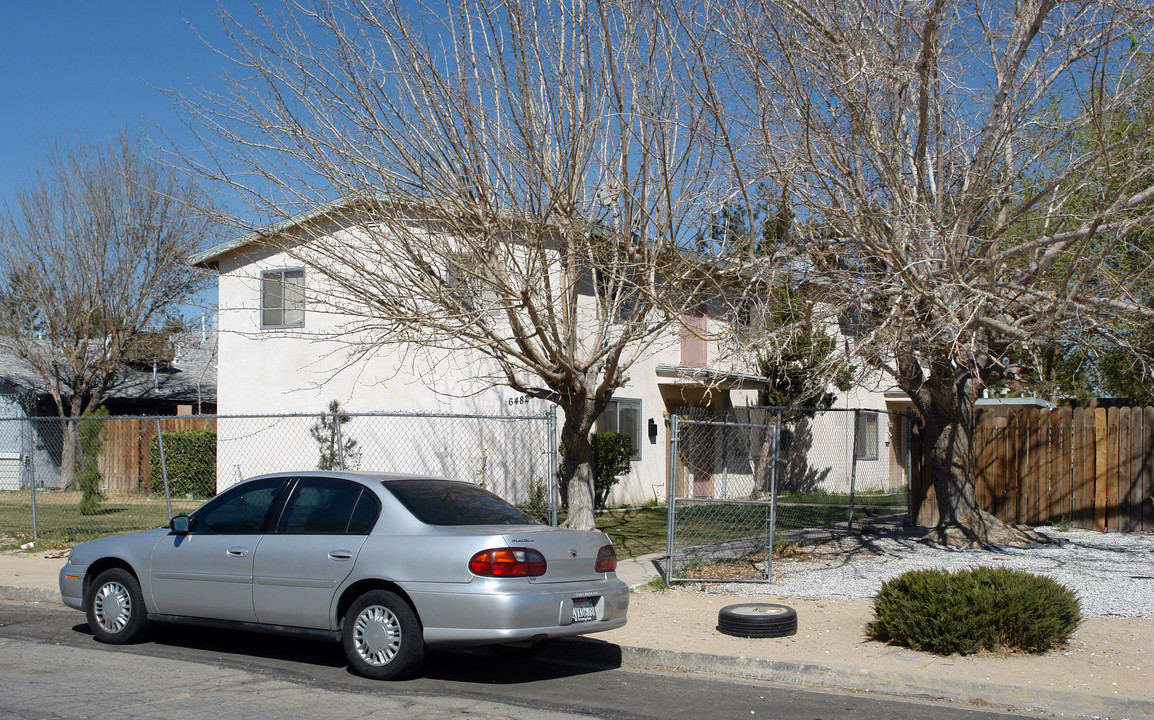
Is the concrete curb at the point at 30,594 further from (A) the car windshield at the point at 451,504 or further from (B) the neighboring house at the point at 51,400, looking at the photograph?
(B) the neighboring house at the point at 51,400

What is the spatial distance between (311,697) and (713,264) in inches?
245

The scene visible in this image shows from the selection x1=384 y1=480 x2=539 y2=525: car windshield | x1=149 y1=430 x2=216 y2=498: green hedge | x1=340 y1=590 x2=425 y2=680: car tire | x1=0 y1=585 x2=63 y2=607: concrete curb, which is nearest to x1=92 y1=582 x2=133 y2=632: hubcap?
x1=340 y1=590 x2=425 y2=680: car tire

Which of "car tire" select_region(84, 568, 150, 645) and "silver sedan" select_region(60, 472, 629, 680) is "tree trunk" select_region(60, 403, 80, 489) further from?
"silver sedan" select_region(60, 472, 629, 680)

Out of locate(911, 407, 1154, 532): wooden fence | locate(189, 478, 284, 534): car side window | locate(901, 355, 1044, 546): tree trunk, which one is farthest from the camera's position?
locate(911, 407, 1154, 532): wooden fence

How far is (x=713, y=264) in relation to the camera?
10.5m

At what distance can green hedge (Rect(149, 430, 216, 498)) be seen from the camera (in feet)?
70.1

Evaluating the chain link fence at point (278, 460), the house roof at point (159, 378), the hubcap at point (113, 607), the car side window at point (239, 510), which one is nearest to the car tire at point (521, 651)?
the car side window at point (239, 510)

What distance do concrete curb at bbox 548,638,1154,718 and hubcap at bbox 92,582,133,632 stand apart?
11.2 ft

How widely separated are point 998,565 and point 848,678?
4.96m

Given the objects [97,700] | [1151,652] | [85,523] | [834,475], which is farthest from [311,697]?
[834,475]

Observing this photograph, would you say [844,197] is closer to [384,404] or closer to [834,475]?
[384,404]

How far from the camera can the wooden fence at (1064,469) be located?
13.7 metres

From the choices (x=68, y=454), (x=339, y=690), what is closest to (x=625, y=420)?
(x=339, y=690)

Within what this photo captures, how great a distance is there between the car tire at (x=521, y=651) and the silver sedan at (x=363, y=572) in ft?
0.09
